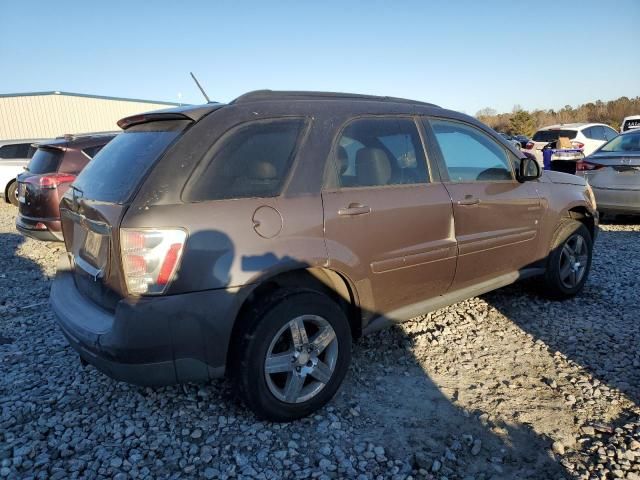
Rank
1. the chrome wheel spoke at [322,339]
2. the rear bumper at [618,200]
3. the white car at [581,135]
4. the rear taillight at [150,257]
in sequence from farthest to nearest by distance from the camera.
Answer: the white car at [581,135]
the rear bumper at [618,200]
the chrome wheel spoke at [322,339]
the rear taillight at [150,257]

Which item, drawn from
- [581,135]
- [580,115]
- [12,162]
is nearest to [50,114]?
[12,162]

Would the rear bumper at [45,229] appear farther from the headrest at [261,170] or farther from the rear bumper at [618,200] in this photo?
the rear bumper at [618,200]

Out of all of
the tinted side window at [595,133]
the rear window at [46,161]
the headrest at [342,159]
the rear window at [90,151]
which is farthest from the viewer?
the tinted side window at [595,133]

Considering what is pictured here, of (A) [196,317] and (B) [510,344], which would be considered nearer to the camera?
(A) [196,317]

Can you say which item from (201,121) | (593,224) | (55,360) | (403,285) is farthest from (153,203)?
(593,224)

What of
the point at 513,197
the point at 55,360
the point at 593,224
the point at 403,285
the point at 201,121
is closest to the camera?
the point at 201,121

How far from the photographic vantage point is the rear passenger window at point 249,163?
2383mm

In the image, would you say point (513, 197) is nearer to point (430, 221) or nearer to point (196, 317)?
point (430, 221)

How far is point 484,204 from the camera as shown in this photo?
354cm

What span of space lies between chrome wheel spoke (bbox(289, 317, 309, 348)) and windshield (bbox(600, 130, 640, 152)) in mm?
7408

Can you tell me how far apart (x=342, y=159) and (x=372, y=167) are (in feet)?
0.83

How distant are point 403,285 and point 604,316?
2.24 metres

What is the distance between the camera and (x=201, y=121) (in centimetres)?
247

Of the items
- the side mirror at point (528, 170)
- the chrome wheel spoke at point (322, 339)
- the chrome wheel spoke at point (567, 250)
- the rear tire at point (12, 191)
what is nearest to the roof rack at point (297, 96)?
the side mirror at point (528, 170)
